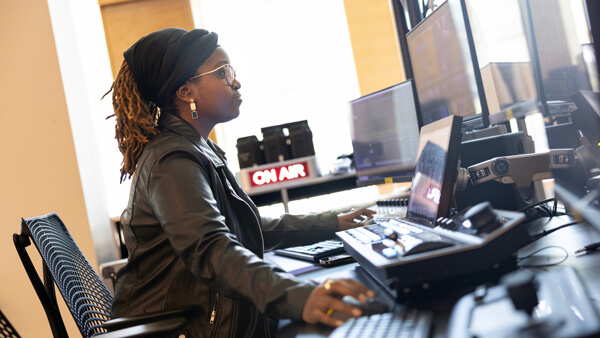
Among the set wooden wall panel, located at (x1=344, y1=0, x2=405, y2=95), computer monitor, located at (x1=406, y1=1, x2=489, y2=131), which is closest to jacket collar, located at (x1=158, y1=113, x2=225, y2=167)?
computer monitor, located at (x1=406, y1=1, x2=489, y2=131)

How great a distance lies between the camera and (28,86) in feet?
10.8

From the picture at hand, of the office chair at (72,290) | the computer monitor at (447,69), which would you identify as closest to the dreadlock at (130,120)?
the office chair at (72,290)

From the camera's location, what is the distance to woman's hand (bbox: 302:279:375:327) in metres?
0.80

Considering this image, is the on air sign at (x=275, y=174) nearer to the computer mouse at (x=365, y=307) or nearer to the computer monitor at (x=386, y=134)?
the computer monitor at (x=386, y=134)

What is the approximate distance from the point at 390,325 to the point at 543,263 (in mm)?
404

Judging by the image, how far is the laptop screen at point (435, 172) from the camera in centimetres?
118

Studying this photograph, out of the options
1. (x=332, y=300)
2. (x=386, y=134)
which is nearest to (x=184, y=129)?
(x=332, y=300)

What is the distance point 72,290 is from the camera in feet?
4.36

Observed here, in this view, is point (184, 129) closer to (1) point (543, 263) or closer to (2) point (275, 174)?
(1) point (543, 263)

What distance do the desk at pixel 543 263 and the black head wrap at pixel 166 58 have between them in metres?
0.66

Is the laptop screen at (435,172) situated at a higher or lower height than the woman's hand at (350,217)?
higher

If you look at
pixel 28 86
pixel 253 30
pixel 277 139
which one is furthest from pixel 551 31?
pixel 253 30

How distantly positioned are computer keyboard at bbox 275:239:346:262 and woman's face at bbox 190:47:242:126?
19.0 inches

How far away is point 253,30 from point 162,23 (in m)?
0.82
